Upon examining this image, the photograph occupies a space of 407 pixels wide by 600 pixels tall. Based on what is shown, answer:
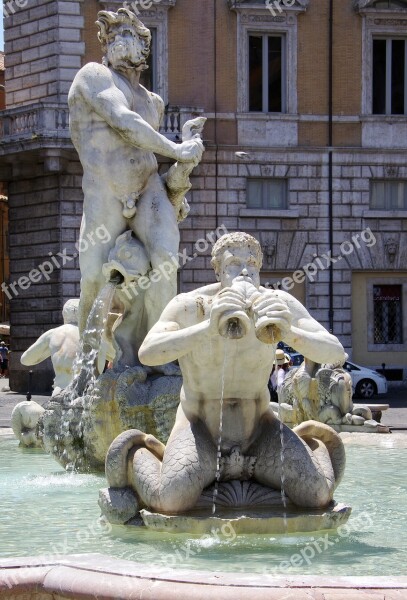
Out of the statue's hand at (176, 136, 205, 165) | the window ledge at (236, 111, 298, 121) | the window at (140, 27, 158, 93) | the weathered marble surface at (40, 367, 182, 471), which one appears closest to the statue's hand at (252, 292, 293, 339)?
the weathered marble surface at (40, 367, 182, 471)

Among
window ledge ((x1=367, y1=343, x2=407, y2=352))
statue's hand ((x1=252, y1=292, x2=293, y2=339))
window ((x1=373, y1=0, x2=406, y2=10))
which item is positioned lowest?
window ledge ((x1=367, y1=343, x2=407, y2=352))

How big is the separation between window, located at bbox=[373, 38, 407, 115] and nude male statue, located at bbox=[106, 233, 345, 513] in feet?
81.4

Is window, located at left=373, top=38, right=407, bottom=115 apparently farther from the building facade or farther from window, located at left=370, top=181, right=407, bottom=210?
window, located at left=370, top=181, right=407, bottom=210

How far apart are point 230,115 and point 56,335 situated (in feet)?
63.5

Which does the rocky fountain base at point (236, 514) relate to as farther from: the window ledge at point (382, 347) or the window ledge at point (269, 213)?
the window ledge at point (382, 347)

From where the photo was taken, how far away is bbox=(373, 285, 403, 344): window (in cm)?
Answer: 3030

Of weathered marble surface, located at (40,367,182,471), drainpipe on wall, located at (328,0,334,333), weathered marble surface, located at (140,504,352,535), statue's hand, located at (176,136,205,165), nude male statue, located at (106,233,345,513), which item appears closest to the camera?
weathered marble surface, located at (140,504,352,535)

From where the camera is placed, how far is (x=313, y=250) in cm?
2986

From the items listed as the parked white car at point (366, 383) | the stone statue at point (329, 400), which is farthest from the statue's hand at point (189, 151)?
the parked white car at point (366, 383)

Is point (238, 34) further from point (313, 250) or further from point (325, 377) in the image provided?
point (325, 377)

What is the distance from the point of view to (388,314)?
99.9 ft

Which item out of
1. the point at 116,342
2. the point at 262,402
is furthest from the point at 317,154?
the point at 262,402

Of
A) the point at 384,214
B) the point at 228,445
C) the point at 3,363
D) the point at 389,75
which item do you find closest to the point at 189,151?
the point at 228,445

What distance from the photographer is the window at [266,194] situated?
98.3 ft
